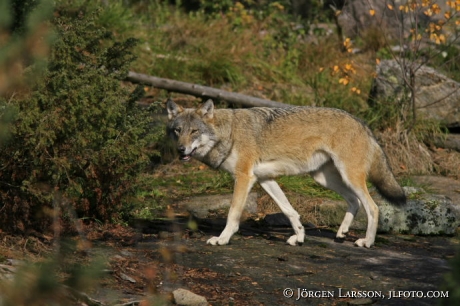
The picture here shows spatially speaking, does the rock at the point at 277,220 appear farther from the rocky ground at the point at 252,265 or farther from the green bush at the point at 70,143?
the green bush at the point at 70,143

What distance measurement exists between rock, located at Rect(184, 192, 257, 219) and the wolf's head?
1236 millimetres

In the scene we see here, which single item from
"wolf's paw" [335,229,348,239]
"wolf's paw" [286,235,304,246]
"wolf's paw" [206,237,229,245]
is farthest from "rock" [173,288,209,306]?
"wolf's paw" [335,229,348,239]

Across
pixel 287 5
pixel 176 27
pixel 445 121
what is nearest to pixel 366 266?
pixel 445 121

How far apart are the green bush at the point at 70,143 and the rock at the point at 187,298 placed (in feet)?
6.25

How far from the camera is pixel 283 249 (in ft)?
27.9

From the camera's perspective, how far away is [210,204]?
10.2 metres

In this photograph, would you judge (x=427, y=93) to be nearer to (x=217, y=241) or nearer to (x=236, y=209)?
(x=236, y=209)

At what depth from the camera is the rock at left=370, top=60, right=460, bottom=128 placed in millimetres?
13352

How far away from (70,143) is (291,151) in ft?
9.40

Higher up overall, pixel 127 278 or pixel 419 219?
pixel 419 219

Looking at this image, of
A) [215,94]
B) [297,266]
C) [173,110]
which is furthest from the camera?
[215,94]

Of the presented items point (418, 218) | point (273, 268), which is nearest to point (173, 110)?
point (273, 268)

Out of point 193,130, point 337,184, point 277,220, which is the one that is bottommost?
point 277,220

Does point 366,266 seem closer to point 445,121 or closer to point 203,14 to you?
point 445,121
